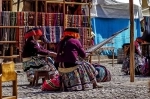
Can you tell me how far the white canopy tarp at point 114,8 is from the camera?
71.2ft

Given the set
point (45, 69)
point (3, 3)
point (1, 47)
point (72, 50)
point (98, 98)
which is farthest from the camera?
point (3, 3)

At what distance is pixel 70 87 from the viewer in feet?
36.0

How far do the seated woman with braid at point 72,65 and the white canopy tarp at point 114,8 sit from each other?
411 inches

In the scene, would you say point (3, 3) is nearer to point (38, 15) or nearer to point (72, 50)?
point (38, 15)

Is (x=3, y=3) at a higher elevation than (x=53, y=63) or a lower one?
higher

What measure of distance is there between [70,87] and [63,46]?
3.02 feet

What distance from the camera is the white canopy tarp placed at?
71.2 feet

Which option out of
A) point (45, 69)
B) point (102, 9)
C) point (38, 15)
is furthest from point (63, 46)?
point (102, 9)

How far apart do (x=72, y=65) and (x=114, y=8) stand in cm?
1160

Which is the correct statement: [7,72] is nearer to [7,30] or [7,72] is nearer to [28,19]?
[7,30]

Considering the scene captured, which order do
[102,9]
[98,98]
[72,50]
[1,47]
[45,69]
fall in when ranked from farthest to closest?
[102,9], [1,47], [45,69], [72,50], [98,98]

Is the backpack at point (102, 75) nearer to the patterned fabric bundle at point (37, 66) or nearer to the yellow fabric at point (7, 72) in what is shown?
the patterned fabric bundle at point (37, 66)

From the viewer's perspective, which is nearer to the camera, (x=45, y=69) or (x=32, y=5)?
(x=45, y=69)

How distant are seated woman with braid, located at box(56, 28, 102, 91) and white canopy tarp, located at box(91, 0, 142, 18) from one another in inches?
411
